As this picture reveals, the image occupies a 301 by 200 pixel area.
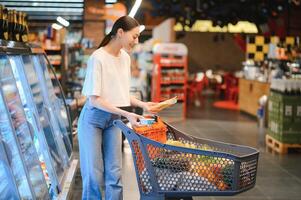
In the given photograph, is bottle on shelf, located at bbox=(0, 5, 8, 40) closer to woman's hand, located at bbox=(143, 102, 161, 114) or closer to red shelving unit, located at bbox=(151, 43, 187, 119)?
woman's hand, located at bbox=(143, 102, 161, 114)

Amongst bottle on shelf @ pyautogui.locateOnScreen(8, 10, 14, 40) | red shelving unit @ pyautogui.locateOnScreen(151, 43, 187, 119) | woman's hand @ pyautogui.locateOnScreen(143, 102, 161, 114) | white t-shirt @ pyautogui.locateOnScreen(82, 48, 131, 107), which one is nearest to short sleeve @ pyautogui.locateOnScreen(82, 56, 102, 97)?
white t-shirt @ pyautogui.locateOnScreen(82, 48, 131, 107)

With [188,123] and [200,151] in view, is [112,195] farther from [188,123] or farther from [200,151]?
[188,123]

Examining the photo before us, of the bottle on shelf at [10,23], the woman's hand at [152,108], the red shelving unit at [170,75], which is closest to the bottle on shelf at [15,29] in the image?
the bottle on shelf at [10,23]

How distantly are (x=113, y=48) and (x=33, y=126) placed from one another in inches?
34.1

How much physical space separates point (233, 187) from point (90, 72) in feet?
4.74

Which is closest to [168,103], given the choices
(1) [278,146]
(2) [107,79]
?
(2) [107,79]

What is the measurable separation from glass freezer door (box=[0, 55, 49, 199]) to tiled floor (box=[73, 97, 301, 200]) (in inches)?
55.5

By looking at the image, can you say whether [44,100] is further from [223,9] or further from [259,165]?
[223,9]

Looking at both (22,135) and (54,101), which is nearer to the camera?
(22,135)

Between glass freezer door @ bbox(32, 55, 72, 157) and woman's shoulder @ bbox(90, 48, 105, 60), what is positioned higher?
woman's shoulder @ bbox(90, 48, 105, 60)

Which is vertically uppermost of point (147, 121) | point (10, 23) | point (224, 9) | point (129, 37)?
point (224, 9)

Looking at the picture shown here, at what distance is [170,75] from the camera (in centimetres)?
1284

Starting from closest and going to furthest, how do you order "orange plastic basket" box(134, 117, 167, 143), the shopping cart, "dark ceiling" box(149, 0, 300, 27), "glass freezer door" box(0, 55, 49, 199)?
the shopping cart, "orange plastic basket" box(134, 117, 167, 143), "glass freezer door" box(0, 55, 49, 199), "dark ceiling" box(149, 0, 300, 27)

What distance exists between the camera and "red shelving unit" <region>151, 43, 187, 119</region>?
12.8 m
